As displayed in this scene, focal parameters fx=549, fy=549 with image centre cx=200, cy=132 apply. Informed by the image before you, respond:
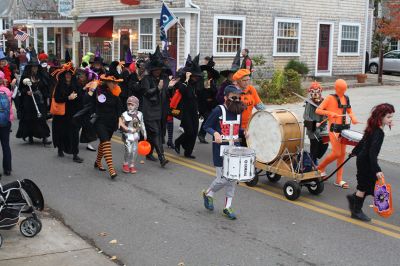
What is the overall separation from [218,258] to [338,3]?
926 inches

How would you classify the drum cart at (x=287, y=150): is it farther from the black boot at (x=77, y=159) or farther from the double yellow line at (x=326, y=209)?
the black boot at (x=77, y=159)

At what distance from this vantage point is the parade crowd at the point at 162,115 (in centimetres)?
700

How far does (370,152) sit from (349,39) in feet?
73.4

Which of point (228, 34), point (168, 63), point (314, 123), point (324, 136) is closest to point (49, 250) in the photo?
point (314, 123)

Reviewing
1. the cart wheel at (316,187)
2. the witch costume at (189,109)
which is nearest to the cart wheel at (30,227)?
the cart wheel at (316,187)

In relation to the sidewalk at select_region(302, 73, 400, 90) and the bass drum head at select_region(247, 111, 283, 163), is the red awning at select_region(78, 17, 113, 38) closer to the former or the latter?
the sidewalk at select_region(302, 73, 400, 90)

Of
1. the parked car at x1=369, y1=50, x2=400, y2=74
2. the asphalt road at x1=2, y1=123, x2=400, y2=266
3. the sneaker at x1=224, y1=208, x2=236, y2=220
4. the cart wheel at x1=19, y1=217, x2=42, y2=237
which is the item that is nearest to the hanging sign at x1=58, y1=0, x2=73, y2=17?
the parked car at x1=369, y1=50, x2=400, y2=74

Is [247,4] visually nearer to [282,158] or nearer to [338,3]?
[338,3]

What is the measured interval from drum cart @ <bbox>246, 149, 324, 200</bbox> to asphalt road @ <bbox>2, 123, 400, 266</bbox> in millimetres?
130

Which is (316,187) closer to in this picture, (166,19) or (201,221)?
(201,221)

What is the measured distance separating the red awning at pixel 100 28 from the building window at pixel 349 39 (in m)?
11.3

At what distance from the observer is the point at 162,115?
35.5 ft

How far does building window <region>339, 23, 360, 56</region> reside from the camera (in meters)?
27.3

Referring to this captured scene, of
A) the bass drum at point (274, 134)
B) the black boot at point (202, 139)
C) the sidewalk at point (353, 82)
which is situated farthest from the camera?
the sidewalk at point (353, 82)
